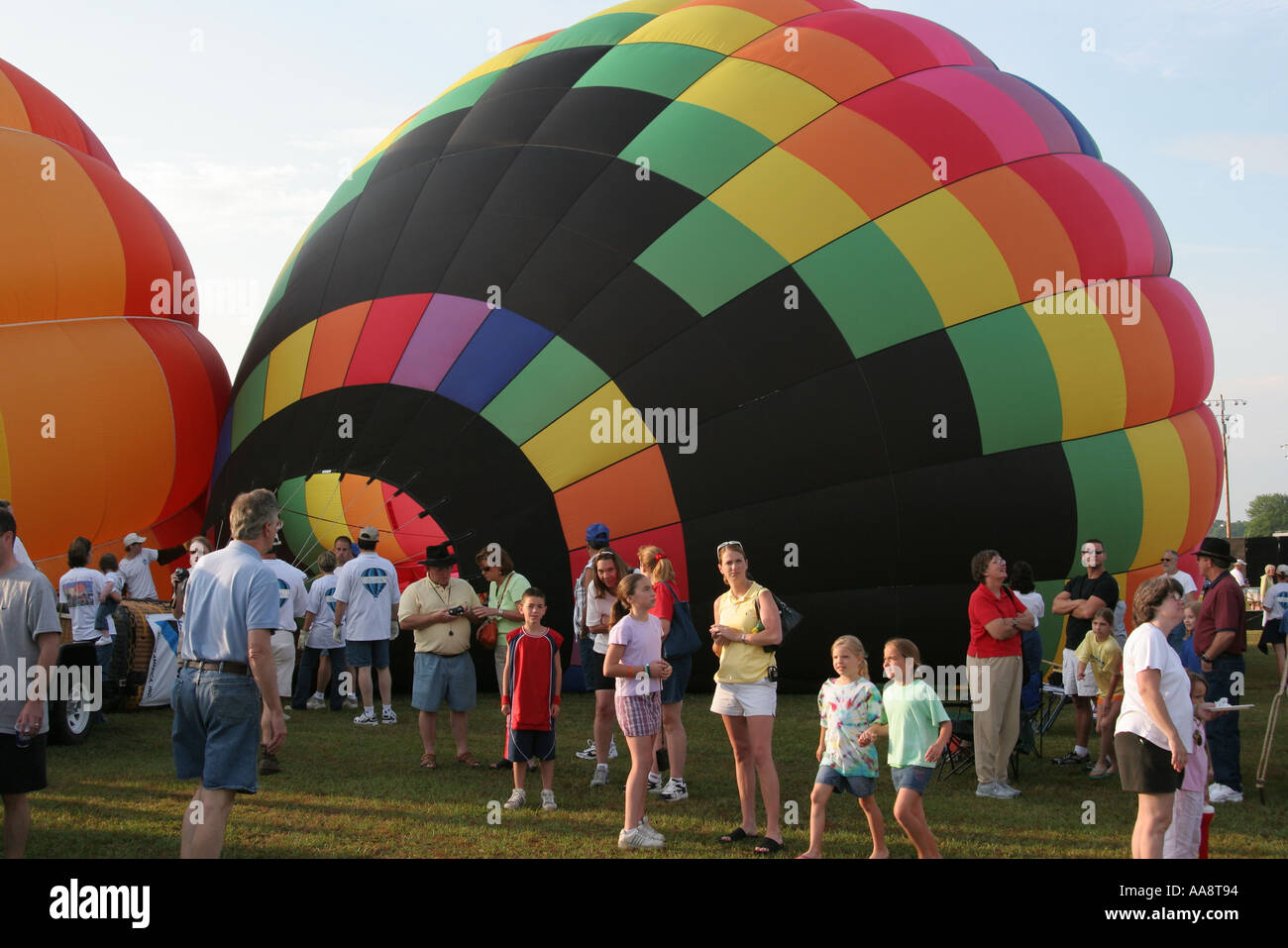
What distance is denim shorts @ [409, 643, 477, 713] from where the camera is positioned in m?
7.52

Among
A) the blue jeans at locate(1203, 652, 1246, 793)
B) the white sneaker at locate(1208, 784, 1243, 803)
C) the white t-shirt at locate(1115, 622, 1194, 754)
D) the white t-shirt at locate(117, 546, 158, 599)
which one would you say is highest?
the white t-shirt at locate(117, 546, 158, 599)

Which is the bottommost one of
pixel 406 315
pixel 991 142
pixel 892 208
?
pixel 406 315

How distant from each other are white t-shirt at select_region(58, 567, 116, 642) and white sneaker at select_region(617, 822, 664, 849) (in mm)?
5405

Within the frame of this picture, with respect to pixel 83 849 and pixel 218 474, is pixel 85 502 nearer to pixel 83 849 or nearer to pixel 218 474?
pixel 218 474

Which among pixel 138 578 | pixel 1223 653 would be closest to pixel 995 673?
pixel 1223 653

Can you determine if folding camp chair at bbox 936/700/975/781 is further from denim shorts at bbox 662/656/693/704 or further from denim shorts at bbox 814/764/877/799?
denim shorts at bbox 814/764/877/799

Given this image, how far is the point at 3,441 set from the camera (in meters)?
9.37

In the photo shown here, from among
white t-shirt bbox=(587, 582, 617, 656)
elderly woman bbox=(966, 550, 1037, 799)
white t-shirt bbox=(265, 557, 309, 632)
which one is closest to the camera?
elderly woman bbox=(966, 550, 1037, 799)

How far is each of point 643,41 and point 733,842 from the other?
7834 millimetres

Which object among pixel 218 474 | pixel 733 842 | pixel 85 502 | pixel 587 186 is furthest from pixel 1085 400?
pixel 85 502

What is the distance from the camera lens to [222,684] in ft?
14.3

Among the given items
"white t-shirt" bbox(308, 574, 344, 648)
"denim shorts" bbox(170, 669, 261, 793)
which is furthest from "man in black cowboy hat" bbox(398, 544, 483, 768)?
"denim shorts" bbox(170, 669, 261, 793)

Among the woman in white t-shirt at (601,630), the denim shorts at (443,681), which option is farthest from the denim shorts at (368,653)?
the woman in white t-shirt at (601,630)

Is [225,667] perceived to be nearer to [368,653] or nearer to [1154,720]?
[1154,720]
